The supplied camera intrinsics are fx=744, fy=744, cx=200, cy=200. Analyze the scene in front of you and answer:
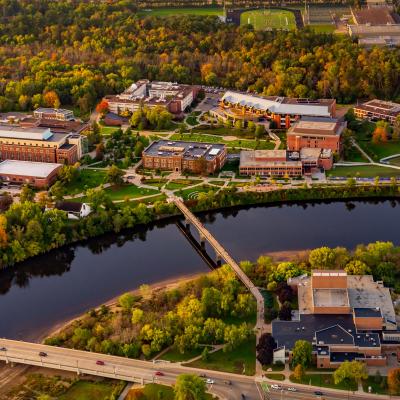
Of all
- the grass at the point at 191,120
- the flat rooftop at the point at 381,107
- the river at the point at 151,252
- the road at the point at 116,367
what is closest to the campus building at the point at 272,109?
the grass at the point at 191,120

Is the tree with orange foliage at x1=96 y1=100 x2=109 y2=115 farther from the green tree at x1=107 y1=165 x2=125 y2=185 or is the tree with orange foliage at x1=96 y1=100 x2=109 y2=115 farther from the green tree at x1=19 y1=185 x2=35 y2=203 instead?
the green tree at x1=19 y1=185 x2=35 y2=203

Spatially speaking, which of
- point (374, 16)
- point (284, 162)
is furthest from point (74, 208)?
point (374, 16)

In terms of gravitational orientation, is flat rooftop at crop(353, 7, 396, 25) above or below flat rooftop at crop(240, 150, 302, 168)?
above

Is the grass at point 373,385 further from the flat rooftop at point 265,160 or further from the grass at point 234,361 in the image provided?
A: the flat rooftop at point 265,160

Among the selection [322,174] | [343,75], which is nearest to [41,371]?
[322,174]

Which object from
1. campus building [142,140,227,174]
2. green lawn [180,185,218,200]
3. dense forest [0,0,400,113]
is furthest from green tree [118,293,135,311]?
dense forest [0,0,400,113]

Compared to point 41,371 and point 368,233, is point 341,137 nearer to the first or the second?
point 368,233
